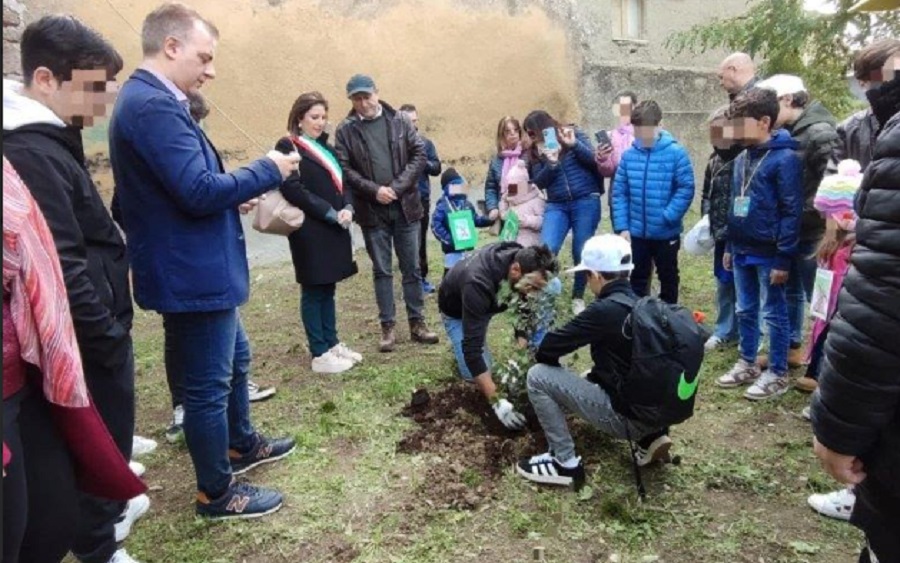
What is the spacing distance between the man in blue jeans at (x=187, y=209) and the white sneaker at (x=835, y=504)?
2.73 metres

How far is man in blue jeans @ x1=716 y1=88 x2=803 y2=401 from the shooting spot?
414 cm

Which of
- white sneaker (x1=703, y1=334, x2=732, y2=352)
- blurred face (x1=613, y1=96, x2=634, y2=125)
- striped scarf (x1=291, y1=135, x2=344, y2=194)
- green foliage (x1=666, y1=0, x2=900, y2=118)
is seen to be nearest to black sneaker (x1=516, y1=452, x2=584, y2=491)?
white sneaker (x1=703, y1=334, x2=732, y2=352)

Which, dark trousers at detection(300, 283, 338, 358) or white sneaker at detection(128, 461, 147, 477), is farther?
dark trousers at detection(300, 283, 338, 358)

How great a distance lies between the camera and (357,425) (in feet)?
13.6

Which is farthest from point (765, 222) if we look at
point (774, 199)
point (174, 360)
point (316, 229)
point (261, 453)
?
point (174, 360)

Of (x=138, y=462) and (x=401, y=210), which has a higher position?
(x=401, y=210)

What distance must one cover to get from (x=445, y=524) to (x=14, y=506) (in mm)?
1862

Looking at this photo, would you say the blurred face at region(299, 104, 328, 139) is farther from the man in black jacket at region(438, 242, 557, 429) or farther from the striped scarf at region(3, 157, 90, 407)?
the striped scarf at region(3, 157, 90, 407)

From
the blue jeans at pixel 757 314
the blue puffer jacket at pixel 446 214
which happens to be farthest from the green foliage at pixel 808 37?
the blue puffer jacket at pixel 446 214

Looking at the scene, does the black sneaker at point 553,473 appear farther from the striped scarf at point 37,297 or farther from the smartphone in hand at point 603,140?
the smartphone in hand at point 603,140

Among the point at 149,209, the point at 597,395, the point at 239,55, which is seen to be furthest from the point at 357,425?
the point at 239,55

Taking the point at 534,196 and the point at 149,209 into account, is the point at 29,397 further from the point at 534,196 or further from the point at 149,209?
the point at 534,196

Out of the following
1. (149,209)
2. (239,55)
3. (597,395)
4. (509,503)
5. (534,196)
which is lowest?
(509,503)

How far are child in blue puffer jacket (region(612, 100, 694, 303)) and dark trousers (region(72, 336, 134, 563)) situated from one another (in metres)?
3.93
